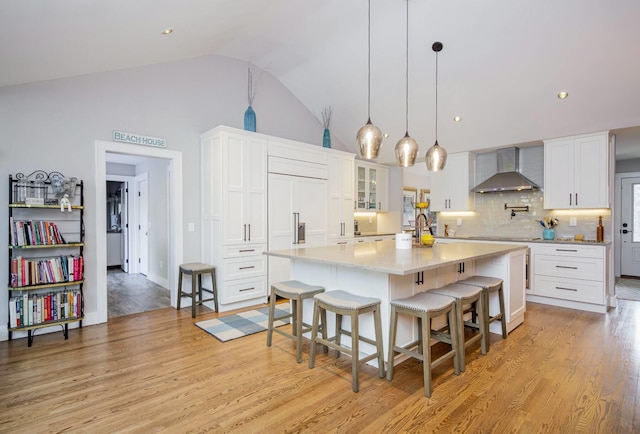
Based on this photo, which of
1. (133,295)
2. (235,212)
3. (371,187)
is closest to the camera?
(235,212)

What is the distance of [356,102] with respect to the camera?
19.0 ft

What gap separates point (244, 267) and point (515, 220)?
4.64 m

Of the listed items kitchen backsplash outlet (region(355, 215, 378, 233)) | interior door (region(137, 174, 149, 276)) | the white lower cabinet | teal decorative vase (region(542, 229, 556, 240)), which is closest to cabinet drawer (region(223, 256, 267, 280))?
kitchen backsplash outlet (region(355, 215, 378, 233))

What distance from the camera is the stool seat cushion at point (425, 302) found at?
2.54m

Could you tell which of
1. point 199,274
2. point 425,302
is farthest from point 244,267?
point 425,302

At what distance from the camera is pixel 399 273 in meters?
2.34

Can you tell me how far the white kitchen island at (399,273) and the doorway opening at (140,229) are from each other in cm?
218

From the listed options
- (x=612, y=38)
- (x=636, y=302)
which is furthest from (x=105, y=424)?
(x=636, y=302)

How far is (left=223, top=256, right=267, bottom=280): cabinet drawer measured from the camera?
14.9 feet

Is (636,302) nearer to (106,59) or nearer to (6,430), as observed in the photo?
(6,430)

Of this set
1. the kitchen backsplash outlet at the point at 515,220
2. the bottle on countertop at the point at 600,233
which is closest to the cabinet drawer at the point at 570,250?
the bottle on countertop at the point at 600,233

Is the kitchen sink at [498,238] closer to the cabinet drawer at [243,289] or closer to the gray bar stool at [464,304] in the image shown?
the gray bar stool at [464,304]

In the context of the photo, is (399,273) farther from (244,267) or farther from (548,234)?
(548,234)

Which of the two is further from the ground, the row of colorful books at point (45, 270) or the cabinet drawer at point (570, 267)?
the row of colorful books at point (45, 270)
